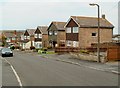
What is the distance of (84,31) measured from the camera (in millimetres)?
60094

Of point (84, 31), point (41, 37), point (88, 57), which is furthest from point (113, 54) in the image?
point (41, 37)

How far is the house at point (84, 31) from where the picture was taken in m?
60.1

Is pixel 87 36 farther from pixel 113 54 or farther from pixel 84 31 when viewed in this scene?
pixel 113 54

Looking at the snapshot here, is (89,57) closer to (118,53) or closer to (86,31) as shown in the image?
(118,53)

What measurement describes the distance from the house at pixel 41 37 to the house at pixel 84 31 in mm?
29392

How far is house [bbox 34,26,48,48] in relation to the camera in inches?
3650

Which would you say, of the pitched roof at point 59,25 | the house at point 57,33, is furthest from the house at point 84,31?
the pitched roof at point 59,25

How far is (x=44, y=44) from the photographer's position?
93.1 metres

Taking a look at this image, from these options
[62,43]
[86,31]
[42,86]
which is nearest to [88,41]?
[86,31]

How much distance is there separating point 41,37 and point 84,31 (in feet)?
120

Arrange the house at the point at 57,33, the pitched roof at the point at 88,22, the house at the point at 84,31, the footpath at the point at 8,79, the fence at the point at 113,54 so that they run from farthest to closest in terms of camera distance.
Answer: the house at the point at 57,33
the house at the point at 84,31
the pitched roof at the point at 88,22
the fence at the point at 113,54
the footpath at the point at 8,79

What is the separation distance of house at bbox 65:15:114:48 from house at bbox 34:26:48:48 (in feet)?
96.4

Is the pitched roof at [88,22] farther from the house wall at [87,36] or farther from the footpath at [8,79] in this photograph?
the footpath at [8,79]

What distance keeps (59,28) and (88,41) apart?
53.8 feet
